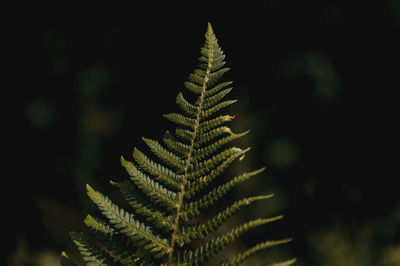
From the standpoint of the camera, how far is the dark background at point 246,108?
237 centimetres

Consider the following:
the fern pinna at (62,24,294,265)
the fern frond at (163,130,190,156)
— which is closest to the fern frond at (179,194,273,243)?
the fern pinna at (62,24,294,265)

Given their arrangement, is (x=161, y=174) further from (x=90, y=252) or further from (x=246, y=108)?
(x=246, y=108)

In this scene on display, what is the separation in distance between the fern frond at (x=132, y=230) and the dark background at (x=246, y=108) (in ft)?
5.18

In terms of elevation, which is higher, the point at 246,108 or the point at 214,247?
the point at 246,108

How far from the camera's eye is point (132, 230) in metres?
0.71

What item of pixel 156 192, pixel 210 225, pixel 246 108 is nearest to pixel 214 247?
pixel 210 225

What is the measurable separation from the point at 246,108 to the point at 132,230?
5.86 ft

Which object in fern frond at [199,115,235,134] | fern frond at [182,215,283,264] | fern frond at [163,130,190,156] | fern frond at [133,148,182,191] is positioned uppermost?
fern frond at [199,115,235,134]

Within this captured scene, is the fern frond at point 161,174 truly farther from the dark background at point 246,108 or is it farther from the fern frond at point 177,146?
the dark background at point 246,108

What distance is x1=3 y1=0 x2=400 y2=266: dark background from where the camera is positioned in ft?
7.77

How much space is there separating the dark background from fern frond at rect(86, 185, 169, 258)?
1578 millimetres

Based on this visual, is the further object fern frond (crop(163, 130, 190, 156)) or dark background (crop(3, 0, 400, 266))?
dark background (crop(3, 0, 400, 266))

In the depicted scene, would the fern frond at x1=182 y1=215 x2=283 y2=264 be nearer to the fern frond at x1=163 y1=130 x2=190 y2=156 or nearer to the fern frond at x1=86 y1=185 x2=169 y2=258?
the fern frond at x1=86 y1=185 x2=169 y2=258

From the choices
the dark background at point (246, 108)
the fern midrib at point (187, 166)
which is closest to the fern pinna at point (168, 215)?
the fern midrib at point (187, 166)
